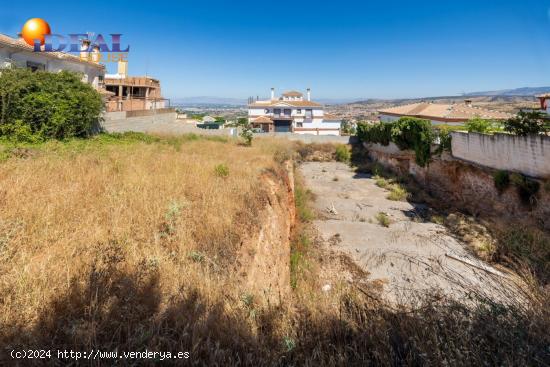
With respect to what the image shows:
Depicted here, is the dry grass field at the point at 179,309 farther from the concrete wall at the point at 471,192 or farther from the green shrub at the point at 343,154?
the green shrub at the point at 343,154

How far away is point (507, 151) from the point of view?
1202 cm

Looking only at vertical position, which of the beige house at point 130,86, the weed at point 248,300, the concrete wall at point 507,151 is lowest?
the weed at point 248,300

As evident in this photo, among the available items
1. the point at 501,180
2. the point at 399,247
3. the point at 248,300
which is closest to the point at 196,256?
the point at 248,300

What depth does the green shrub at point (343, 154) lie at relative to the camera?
103 ft

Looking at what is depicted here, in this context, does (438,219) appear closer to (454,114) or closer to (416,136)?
(416,136)

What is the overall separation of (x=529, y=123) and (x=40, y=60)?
24078 mm

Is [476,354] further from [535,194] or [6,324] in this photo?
[535,194]

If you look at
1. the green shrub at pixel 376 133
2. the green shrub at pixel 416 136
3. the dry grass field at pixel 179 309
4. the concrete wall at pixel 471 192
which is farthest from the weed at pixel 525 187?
the green shrub at pixel 376 133

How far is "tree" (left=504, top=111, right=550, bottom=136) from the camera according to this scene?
35.0 feet

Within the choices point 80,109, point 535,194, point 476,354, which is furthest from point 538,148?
point 80,109

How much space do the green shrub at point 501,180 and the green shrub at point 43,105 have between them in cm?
1802

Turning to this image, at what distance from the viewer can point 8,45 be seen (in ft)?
44.7

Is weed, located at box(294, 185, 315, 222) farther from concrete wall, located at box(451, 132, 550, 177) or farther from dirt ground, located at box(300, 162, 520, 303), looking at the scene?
Answer: concrete wall, located at box(451, 132, 550, 177)

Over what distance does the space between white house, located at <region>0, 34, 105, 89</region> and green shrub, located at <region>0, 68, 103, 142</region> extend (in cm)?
235
